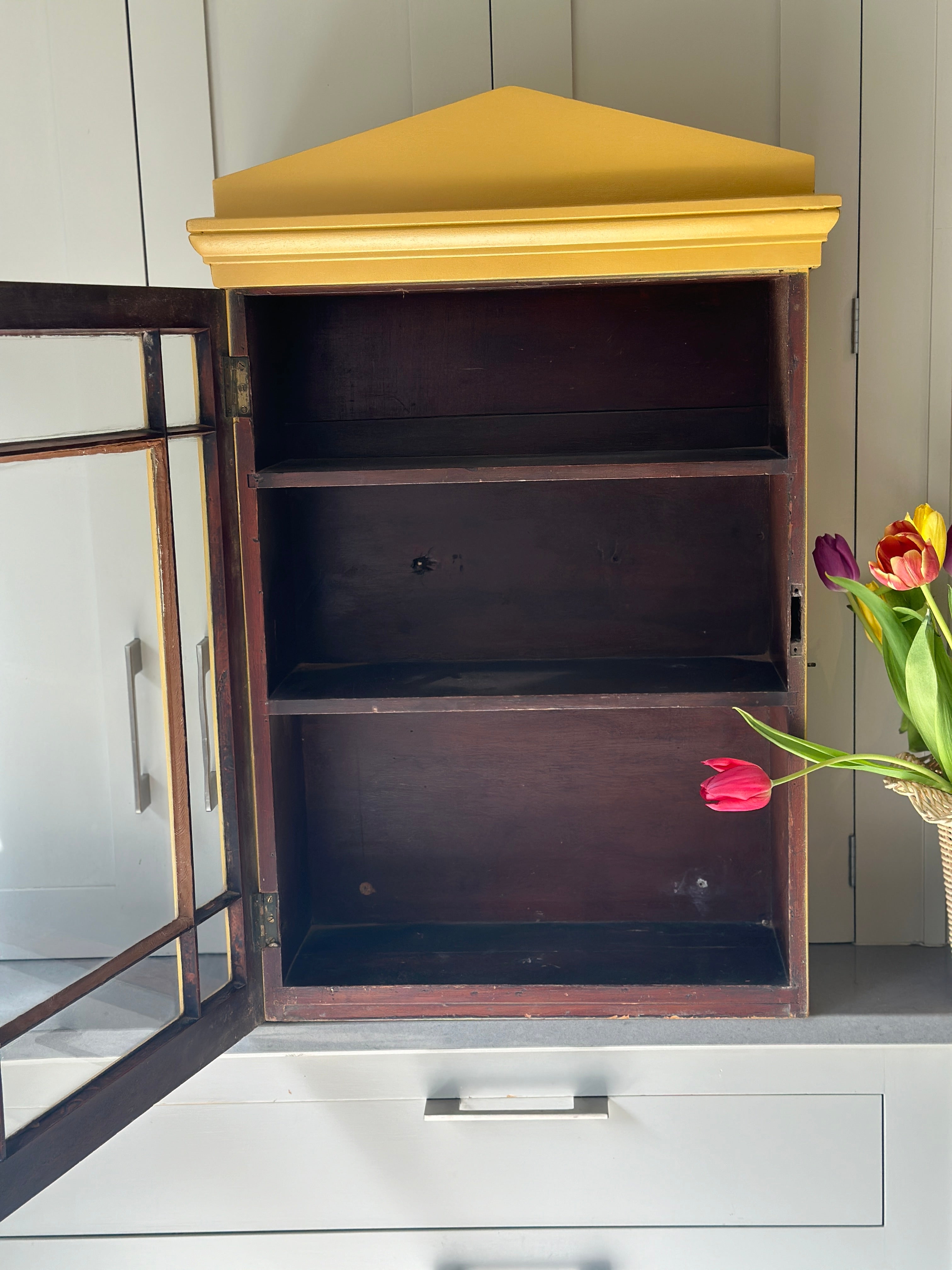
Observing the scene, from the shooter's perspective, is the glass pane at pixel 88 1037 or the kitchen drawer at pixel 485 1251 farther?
the kitchen drawer at pixel 485 1251

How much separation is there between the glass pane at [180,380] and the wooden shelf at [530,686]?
405mm

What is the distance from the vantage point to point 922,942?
168 cm

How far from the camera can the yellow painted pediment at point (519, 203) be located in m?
1.23

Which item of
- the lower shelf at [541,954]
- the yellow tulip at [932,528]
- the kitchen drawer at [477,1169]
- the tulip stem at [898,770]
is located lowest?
the kitchen drawer at [477,1169]

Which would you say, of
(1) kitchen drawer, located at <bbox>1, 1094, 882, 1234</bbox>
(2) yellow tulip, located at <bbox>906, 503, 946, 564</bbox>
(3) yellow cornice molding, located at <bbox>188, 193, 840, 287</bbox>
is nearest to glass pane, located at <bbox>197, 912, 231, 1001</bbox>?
(1) kitchen drawer, located at <bbox>1, 1094, 882, 1234</bbox>

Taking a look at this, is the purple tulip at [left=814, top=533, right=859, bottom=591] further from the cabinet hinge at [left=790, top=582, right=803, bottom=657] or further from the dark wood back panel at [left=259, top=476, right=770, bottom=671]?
the dark wood back panel at [left=259, top=476, right=770, bottom=671]

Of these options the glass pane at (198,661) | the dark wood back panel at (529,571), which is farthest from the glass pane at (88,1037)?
the dark wood back panel at (529,571)

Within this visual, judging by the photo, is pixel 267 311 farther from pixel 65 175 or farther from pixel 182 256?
pixel 65 175

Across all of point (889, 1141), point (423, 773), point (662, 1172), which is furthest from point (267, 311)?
point (889, 1141)

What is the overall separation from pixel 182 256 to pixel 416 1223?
5.12 feet

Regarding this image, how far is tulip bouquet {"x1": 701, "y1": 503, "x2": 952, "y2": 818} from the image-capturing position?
1274 mm

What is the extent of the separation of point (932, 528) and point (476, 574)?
71 cm

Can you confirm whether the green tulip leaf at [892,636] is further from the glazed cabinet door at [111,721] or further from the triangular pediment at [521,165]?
the glazed cabinet door at [111,721]

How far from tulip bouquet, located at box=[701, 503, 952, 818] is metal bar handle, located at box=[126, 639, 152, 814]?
80cm
